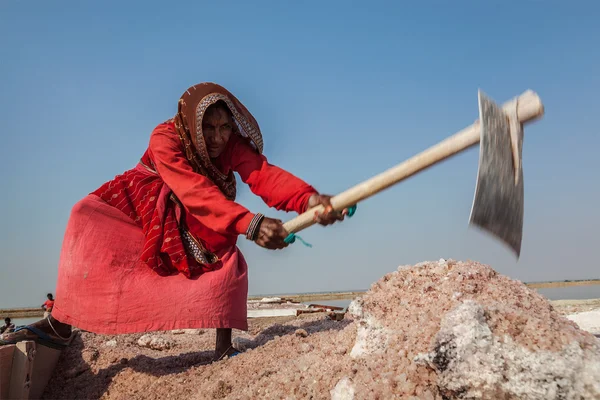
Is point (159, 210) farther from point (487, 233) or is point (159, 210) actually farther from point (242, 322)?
point (487, 233)

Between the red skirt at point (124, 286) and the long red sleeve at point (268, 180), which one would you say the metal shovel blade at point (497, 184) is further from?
the red skirt at point (124, 286)

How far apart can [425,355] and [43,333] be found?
8.97 ft

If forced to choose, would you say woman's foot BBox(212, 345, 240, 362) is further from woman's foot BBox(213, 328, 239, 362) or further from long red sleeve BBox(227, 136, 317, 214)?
long red sleeve BBox(227, 136, 317, 214)

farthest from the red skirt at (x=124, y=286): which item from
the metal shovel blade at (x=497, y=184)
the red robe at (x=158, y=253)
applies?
the metal shovel blade at (x=497, y=184)

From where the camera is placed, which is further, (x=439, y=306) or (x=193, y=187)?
(x=193, y=187)

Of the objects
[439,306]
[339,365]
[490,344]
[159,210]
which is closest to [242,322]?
[159,210]

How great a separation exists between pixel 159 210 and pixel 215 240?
42 cm

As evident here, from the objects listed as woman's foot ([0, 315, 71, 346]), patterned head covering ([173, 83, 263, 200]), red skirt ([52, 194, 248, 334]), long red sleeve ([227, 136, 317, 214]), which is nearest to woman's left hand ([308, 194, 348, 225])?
long red sleeve ([227, 136, 317, 214])

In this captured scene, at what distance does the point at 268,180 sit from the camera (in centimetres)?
318

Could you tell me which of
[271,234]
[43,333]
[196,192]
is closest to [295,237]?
[271,234]

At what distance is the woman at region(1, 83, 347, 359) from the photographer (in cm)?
293

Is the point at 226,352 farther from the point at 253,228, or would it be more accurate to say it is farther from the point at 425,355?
the point at 425,355

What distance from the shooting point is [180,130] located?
10.5ft

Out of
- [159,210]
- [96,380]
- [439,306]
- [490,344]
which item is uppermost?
[159,210]
